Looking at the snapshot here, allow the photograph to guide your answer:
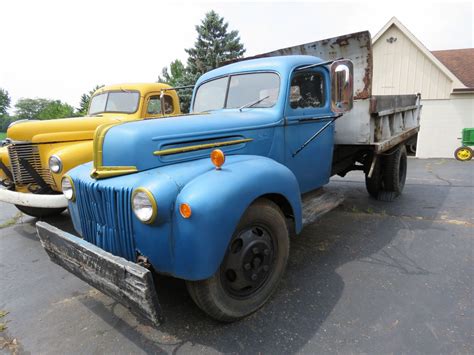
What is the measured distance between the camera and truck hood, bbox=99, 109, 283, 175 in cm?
223

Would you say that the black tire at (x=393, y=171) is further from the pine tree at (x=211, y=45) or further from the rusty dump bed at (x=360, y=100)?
the pine tree at (x=211, y=45)

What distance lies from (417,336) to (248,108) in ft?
7.72

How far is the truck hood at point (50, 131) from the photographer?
420 cm

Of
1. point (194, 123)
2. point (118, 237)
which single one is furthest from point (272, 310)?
point (194, 123)

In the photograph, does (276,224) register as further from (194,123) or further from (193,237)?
(194,123)

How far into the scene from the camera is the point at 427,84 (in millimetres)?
11781

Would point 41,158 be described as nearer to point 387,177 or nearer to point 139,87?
point 139,87

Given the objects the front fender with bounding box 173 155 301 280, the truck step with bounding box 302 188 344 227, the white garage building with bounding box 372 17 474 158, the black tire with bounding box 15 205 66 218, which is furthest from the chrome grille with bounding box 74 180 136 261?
the white garage building with bounding box 372 17 474 158

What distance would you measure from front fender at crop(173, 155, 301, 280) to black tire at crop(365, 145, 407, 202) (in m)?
3.70

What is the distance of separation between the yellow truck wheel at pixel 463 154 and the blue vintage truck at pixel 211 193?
9532 millimetres

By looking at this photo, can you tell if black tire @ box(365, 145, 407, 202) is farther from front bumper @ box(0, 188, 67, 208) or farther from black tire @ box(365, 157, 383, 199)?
front bumper @ box(0, 188, 67, 208)

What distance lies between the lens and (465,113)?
37.8ft

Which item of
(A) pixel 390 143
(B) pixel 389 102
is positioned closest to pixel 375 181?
(A) pixel 390 143

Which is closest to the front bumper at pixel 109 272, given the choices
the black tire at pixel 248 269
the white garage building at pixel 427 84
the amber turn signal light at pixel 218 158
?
the black tire at pixel 248 269
